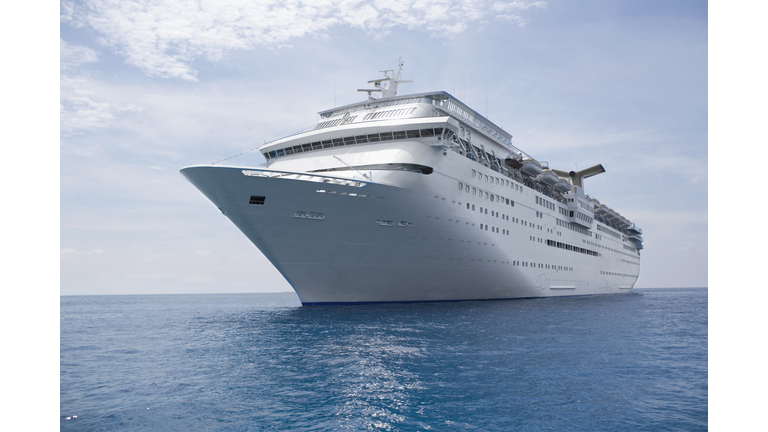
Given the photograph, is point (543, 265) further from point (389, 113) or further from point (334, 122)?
point (334, 122)

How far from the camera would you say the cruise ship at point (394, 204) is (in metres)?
23.1

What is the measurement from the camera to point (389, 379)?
1127 cm

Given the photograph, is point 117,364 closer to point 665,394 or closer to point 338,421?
point 338,421

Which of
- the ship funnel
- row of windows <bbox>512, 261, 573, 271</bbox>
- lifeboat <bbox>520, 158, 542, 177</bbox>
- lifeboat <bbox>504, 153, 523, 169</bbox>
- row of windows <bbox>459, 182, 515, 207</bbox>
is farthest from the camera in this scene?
the ship funnel

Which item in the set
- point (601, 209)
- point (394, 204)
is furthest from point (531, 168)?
point (601, 209)

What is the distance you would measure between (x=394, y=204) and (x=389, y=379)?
1444cm

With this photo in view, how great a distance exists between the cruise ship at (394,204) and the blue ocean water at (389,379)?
5713 millimetres

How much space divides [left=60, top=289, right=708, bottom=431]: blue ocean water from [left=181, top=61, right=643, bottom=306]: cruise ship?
5.71 meters

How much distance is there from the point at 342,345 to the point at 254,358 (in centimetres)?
318

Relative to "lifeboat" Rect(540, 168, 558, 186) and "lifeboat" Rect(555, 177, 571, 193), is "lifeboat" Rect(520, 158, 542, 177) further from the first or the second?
"lifeboat" Rect(555, 177, 571, 193)

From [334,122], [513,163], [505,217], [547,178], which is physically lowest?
[505,217]

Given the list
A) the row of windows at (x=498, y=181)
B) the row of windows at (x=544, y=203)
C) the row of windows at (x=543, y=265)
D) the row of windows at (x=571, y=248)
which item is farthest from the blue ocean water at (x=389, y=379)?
the row of windows at (x=571, y=248)

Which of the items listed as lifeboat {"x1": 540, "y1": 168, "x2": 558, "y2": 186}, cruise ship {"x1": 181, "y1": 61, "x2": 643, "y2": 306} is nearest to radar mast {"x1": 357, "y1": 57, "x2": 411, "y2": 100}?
cruise ship {"x1": 181, "y1": 61, "x2": 643, "y2": 306}

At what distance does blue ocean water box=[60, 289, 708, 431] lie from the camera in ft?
28.2
